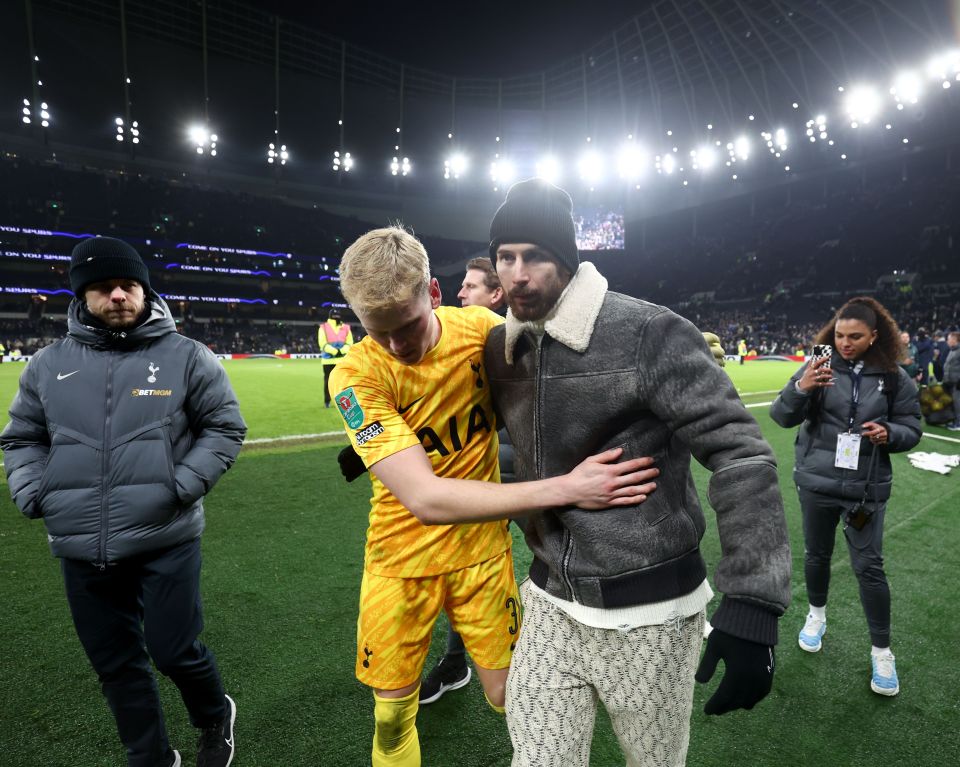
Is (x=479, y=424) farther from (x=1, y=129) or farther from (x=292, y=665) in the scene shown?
(x=1, y=129)

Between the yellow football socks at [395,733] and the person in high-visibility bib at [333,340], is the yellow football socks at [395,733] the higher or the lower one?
the lower one

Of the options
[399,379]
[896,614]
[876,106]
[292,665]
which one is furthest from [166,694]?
[876,106]

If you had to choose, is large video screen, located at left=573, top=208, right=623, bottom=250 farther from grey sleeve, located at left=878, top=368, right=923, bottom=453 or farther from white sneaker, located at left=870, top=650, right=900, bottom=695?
white sneaker, located at left=870, top=650, right=900, bottom=695

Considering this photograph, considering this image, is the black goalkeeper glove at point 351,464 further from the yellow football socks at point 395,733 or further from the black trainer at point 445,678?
the black trainer at point 445,678

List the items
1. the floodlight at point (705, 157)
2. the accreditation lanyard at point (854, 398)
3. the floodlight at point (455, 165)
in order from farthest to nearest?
1. the floodlight at point (455, 165)
2. the floodlight at point (705, 157)
3. the accreditation lanyard at point (854, 398)

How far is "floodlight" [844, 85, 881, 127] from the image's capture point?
33.6 metres

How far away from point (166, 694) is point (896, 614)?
15.4 feet

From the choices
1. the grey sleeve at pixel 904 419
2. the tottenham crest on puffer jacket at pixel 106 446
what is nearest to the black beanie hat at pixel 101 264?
the tottenham crest on puffer jacket at pixel 106 446

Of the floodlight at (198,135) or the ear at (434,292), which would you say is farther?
the floodlight at (198,135)

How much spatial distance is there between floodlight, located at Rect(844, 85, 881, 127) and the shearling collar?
4246 centimetres

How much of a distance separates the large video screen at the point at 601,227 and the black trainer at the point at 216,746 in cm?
5181

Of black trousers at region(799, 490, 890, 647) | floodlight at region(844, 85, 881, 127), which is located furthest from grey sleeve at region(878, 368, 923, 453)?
floodlight at region(844, 85, 881, 127)

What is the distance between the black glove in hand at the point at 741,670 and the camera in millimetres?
1258

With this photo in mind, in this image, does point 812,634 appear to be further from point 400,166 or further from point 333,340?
point 400,166
